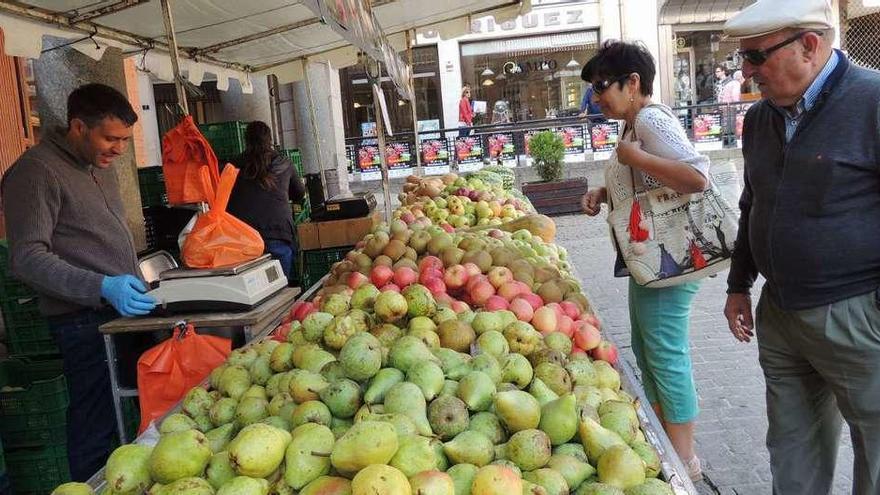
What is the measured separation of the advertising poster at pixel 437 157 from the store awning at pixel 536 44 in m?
7.61

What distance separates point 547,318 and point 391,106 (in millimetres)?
20354

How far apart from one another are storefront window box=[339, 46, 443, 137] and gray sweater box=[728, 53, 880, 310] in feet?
67.9

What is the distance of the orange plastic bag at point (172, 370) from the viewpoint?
9.93 ft

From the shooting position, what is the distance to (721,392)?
4805 millimetres

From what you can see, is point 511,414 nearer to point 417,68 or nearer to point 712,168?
point 712,168

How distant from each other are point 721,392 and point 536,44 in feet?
64.9

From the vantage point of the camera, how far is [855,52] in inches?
755

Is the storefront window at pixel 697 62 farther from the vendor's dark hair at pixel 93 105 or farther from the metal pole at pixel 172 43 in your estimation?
the vendor's dark hair at pixel 93 105

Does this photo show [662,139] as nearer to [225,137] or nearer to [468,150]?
[225,137]

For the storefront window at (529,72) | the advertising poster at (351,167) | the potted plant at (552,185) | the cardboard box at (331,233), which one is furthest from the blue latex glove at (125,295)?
the storefront window at (529,72)

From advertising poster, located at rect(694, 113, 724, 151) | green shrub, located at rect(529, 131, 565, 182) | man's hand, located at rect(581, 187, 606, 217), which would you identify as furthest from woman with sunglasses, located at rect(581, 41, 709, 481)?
advertising poster, located at rect(694, 113, 724, 151)

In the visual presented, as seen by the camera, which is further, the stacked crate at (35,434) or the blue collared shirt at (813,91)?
the stacked crate at (35,434)

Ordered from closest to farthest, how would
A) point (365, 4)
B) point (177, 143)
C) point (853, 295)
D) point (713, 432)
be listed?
1. point (853, 295)
2. point (177, 143)
3. point (713, 432)
4. point (365, 4)

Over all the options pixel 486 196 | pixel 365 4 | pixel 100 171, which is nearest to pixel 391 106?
pixel 486 196
